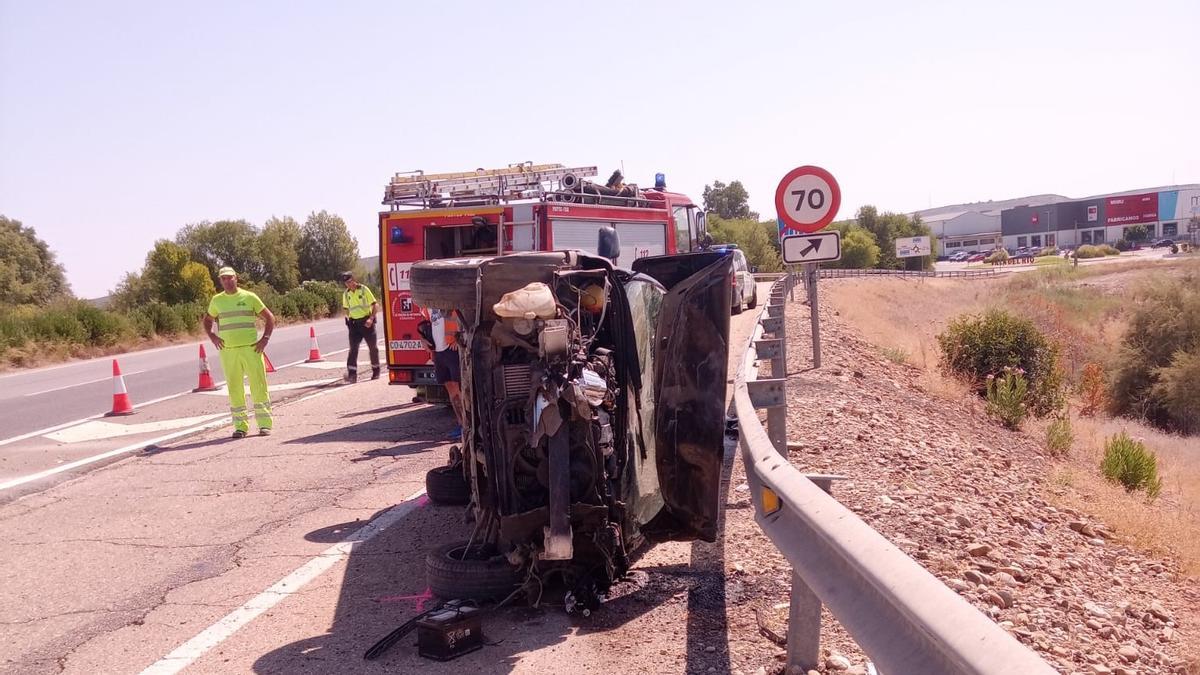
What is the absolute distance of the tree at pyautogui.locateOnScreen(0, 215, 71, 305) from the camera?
5869 centimetres

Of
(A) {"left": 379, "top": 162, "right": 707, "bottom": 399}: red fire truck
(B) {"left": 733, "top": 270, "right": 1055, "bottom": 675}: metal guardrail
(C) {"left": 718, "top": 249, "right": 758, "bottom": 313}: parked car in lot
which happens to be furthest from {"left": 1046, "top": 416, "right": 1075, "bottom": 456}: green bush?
(C) {"left": 718, "top": 249, "right": 758, "bottom": 313}: parked car in lot

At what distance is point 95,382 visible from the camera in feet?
61.2

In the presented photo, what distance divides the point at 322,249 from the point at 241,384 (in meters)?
65.9

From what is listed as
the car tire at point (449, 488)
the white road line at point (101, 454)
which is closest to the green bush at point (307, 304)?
the white road line at point (101, 454)

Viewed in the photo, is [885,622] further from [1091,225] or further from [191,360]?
[1091,225]

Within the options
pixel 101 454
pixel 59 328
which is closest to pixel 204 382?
pixel 101 454

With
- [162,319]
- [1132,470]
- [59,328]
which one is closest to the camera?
[1132,470]

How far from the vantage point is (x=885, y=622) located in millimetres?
2324

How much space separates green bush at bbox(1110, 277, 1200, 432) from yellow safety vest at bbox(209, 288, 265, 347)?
62.8 feet

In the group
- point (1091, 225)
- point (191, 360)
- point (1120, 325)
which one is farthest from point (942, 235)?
point (191, 360)

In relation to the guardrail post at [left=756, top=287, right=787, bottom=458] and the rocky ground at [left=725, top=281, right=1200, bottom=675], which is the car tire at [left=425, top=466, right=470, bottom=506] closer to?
the rocky ground at [left=725, top=281, right=1200, bottom=675]

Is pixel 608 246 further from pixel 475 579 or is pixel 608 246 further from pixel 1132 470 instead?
pixel 1132 470

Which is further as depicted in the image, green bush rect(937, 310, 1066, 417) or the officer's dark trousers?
green bush rect(937, 310, 1066, 417)

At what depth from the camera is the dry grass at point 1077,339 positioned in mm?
7730
